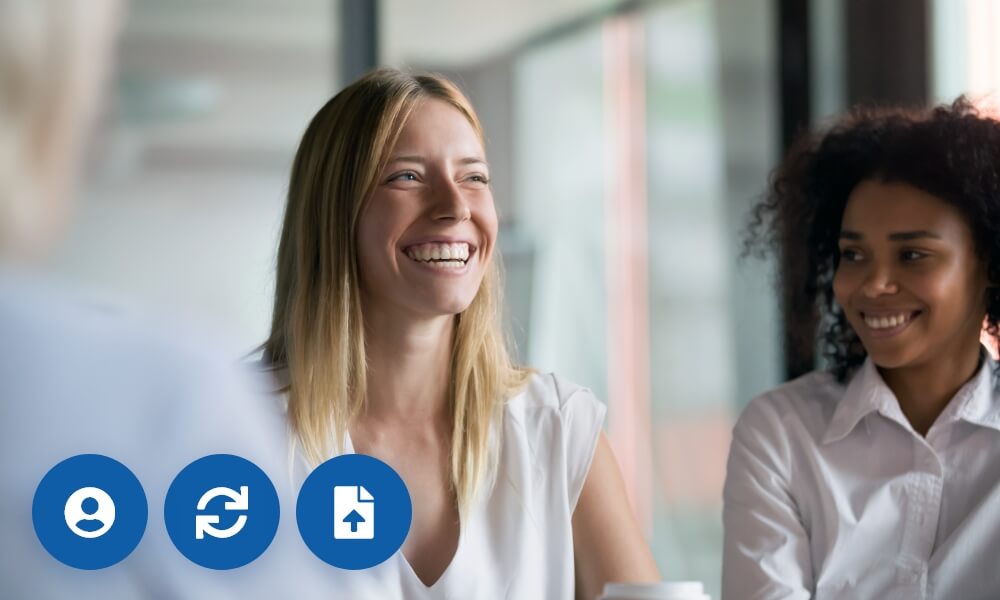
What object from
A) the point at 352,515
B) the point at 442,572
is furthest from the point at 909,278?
the point at 352,515

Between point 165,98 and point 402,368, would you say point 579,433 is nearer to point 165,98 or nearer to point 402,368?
point 402,368

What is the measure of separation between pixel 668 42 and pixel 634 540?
1.77 m

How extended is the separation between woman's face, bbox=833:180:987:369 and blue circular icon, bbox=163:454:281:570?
835 millimetres

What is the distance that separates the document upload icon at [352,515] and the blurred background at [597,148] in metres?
1.42

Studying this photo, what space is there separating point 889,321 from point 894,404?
10 cm

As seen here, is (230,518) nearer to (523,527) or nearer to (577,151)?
(523,527)

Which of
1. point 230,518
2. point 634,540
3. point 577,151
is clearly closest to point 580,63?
point 577,151

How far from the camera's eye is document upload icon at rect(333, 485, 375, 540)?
2.91 ft

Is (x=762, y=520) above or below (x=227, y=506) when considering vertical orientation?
below

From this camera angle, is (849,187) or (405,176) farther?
(849,187)

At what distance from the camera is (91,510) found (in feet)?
2.41

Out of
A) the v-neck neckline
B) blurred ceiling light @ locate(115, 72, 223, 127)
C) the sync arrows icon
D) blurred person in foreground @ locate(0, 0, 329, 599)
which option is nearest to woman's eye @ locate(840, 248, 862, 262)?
the v-neck neckline

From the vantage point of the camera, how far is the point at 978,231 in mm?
1356

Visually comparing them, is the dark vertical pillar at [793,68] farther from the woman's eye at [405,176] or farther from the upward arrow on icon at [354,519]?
the upward arrow on icon at [354,519]
